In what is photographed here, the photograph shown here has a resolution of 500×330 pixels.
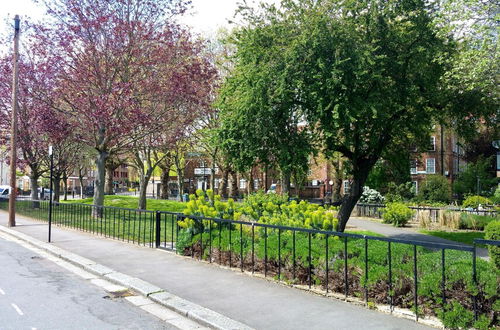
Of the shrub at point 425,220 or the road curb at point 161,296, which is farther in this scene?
the shrub at point 425,220

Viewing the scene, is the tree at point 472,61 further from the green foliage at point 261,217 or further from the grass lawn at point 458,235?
the green foliage at point 261,217

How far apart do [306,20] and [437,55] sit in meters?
4.82

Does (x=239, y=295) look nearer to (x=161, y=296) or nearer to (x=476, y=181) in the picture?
(x=161, y=296)

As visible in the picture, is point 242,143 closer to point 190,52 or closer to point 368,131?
point 368,131

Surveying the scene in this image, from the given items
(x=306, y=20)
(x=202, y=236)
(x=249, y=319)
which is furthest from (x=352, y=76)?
(x=249, y=319)

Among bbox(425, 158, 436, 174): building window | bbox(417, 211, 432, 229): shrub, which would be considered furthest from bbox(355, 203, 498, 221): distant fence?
bbox(425, 158, 436, 174): building window

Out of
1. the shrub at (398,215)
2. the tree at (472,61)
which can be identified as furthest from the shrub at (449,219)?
the tree at (472,61)

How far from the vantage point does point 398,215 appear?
23203 mm

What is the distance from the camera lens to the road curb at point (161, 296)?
6008 millimetres

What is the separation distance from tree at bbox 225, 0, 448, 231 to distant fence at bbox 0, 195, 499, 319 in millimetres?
6139

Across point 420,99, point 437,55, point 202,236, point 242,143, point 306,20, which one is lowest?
point 202,236

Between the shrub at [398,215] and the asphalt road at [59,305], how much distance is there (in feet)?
57.7

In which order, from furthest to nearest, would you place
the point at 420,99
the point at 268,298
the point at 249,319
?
the point at 420,99, the point at 268,298, the point at 249,319

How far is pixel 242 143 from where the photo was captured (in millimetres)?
16141
